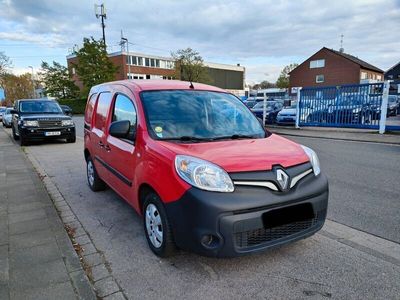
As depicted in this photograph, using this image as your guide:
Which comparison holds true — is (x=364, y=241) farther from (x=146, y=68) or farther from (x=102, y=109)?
(x=146, y=68)

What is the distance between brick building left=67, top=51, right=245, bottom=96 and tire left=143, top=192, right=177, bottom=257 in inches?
1894

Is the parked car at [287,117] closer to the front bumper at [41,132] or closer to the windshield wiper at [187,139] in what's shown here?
the front bumper at [41,132]

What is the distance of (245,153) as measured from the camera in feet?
9.52

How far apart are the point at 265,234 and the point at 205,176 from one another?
74 cm

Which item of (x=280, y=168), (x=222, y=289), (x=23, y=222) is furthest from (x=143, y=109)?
(x=23, y=222)

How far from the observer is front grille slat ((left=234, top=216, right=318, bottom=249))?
2.63 m

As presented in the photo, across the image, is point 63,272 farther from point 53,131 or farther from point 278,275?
point 53,131

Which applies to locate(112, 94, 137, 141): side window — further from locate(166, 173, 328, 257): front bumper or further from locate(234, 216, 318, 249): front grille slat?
locate(234, 216, 318, 249): front grille slat

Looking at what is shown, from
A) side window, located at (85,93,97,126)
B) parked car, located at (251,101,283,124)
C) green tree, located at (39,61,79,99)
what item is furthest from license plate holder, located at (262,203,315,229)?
green tree, located at (39,61,79,99)

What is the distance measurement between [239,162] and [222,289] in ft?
3.59

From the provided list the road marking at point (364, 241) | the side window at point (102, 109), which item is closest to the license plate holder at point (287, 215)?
the road marking at point (364, 241)

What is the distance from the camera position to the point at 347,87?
1396 centimetres

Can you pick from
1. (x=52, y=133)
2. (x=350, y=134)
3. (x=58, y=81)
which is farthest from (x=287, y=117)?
(x=58, y=81)

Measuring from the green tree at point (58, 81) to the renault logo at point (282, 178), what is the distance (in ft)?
175
